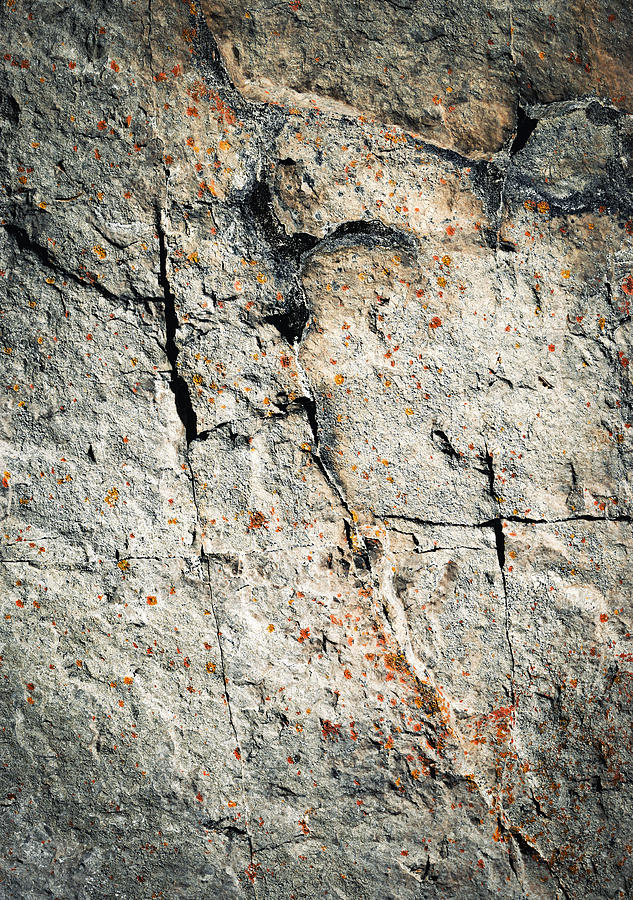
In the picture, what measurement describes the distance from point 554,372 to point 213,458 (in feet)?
2.91

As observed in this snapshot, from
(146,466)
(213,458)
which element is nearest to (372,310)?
(213,458)

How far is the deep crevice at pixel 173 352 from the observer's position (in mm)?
1436

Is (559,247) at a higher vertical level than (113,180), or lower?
lower

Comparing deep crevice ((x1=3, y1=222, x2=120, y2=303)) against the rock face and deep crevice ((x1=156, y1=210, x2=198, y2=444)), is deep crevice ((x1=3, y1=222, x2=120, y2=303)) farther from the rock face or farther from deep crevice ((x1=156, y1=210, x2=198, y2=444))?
deep crevice ((x1=156, y1=210, x2=198, y2=444))

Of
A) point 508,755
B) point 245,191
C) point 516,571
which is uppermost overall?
point 245,191

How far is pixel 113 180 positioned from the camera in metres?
1.41

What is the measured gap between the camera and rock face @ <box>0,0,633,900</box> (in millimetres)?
1422

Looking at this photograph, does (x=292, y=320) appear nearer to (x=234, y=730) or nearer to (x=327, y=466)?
(x=327, y=466)

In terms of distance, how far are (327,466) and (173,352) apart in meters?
0.48

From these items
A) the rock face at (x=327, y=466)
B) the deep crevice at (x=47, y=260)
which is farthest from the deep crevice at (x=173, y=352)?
the deep crevice at (x=47, y=260)

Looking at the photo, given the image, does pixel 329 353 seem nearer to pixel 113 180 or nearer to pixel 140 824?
pixel 113 180

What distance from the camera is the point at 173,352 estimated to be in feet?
4.75

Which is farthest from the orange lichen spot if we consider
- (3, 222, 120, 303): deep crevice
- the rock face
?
(3, 222, 120, 303): deep crevice

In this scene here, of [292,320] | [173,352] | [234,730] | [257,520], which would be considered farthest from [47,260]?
[234,730]
